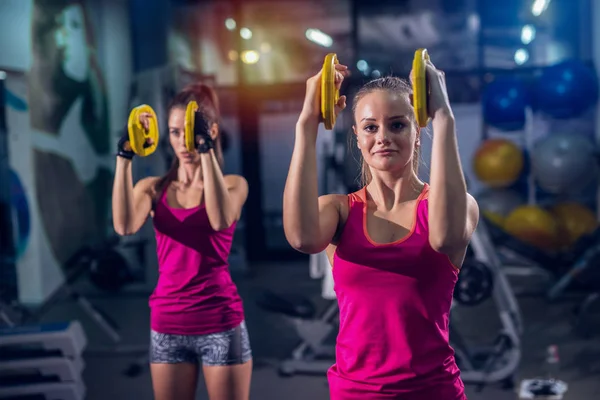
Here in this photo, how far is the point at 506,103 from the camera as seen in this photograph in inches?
211

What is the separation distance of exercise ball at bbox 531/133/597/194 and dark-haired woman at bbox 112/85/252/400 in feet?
13.0

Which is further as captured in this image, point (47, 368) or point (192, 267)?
point (47, 368)

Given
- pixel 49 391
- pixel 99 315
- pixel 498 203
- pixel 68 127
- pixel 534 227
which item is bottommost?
pixel 49 391

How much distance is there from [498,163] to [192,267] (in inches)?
158

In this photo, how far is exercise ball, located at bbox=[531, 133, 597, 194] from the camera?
5281 mm

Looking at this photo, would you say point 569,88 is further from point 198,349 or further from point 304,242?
point 304,242

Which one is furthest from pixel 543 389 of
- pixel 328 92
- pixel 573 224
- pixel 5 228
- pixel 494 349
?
pixel 5 228

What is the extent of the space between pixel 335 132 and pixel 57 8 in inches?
100

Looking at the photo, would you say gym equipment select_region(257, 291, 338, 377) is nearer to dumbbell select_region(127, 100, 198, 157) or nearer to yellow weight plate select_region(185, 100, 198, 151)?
dumbbell select_region(127, 100, 198, 157)

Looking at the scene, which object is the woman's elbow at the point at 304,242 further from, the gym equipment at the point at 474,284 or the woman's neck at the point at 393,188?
the gym equipment at the point at 474,284

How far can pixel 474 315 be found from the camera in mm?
4938

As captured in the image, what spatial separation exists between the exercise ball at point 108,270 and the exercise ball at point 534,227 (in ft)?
10.5

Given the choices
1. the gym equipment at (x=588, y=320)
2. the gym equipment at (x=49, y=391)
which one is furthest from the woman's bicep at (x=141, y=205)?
the gym equipment at (x=588, y=320)

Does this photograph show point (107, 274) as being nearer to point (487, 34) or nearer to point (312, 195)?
point (312, 195)
